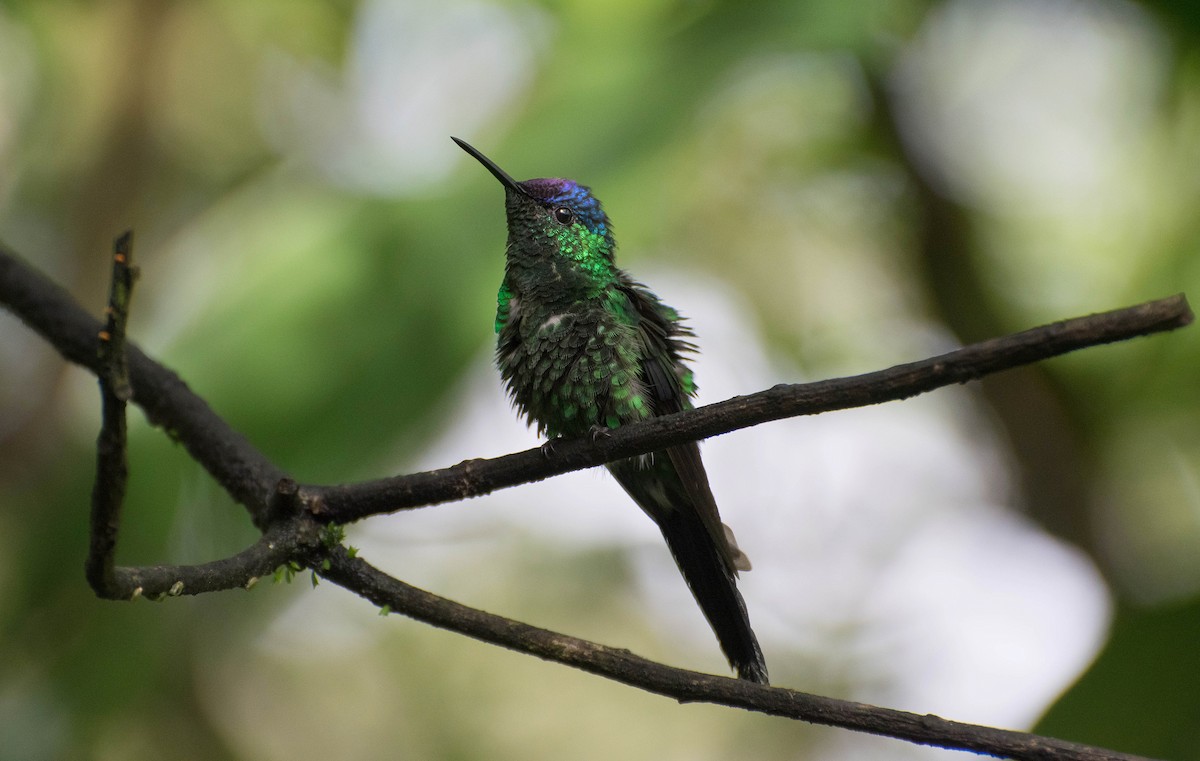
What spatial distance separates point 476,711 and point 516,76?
334 centimetres

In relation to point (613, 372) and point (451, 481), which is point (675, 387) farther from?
point (451, 481)

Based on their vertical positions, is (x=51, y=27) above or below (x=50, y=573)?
above

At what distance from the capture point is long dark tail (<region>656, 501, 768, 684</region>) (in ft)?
7.12

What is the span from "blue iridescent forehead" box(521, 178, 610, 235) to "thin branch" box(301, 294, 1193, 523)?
0.86 m

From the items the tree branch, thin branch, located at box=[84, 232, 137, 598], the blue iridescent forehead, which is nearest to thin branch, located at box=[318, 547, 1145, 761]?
the tree branch

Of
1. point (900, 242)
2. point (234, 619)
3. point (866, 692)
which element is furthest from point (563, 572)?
point (900, 242)

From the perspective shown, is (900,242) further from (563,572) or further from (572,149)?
(563,572)

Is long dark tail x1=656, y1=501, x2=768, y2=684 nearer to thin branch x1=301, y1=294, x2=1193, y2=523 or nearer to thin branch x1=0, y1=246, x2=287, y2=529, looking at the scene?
thin branch x1=301, y1=294, x2=1193, y2=523

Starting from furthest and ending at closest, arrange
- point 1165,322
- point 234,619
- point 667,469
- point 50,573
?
1. point 234,619
2. point 50,573
3. point 667,469
4. point 1165,322

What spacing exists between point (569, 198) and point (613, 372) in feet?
2.13

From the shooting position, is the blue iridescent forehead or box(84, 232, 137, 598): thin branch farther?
the blue iridescent forehead

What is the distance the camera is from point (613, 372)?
2.41 meters

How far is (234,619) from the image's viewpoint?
387cm

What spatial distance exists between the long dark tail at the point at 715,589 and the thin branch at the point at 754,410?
46 centimetres
